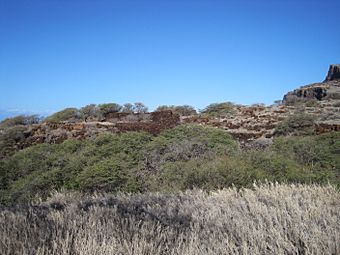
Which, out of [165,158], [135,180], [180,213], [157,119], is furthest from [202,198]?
[157,119]

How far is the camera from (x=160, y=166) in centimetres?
1247

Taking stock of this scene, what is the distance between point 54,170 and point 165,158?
434cm

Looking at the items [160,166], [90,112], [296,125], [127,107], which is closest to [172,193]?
[160,166]

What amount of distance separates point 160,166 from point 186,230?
8747 millimetres

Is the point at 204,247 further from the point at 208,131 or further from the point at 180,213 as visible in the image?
the point at 208,131

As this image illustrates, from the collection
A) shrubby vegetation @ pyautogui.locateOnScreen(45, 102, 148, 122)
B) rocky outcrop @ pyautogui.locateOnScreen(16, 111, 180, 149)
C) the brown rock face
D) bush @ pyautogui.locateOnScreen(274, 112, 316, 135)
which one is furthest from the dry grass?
the brown rock face

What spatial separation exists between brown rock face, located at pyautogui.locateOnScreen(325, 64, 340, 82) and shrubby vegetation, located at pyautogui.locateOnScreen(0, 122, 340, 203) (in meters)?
77.6

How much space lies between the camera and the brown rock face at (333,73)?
280 ft

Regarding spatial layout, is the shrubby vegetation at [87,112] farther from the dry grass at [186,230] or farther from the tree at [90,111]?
the dry grass at [186,230]

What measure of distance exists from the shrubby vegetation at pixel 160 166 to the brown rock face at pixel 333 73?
7758 cm

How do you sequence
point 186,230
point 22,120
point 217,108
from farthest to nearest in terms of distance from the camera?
point 217,108
point 22,120
point 186,230

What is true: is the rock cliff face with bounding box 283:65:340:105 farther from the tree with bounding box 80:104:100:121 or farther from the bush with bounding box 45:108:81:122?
the bush with bounding box 45:108:81:122

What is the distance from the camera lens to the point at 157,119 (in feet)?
106

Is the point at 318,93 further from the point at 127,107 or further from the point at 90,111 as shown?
the point at 90,111
